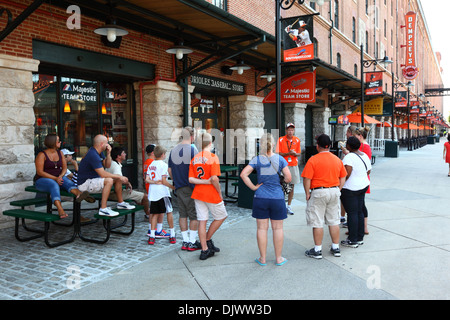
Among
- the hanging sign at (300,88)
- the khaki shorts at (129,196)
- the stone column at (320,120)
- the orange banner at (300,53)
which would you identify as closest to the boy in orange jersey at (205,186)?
the khaki shorts at (129,196)

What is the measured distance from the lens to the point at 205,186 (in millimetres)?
5363

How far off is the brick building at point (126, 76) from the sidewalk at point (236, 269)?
2446 mm

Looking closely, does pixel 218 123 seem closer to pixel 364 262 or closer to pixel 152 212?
pixel 152 212

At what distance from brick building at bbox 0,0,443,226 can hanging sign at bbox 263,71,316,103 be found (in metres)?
1.13

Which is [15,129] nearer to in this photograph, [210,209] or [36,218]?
[36,218]

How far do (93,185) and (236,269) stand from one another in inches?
110

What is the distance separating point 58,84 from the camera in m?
8.73

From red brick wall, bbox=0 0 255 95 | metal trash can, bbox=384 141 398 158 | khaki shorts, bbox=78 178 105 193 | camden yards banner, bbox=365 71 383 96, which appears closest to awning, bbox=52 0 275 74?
red brick wall, bbox=0 0 255 95

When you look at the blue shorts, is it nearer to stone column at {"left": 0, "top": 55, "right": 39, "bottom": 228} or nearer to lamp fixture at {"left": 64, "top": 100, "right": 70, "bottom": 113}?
stone column at {"left": 0, "top": 55, "right": 39, "bottom": 228}

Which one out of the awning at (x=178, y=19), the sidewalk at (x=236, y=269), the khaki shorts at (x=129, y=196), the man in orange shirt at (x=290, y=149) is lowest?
the sidewalk at (x=236, y=269)

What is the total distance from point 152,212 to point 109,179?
0.88 metres

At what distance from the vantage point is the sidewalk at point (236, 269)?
4.25 m

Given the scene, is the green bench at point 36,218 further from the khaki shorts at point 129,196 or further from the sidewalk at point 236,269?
the khaki shorts at point 129,196

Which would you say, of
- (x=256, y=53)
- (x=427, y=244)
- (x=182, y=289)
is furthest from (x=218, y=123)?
(x=182, y=289)
